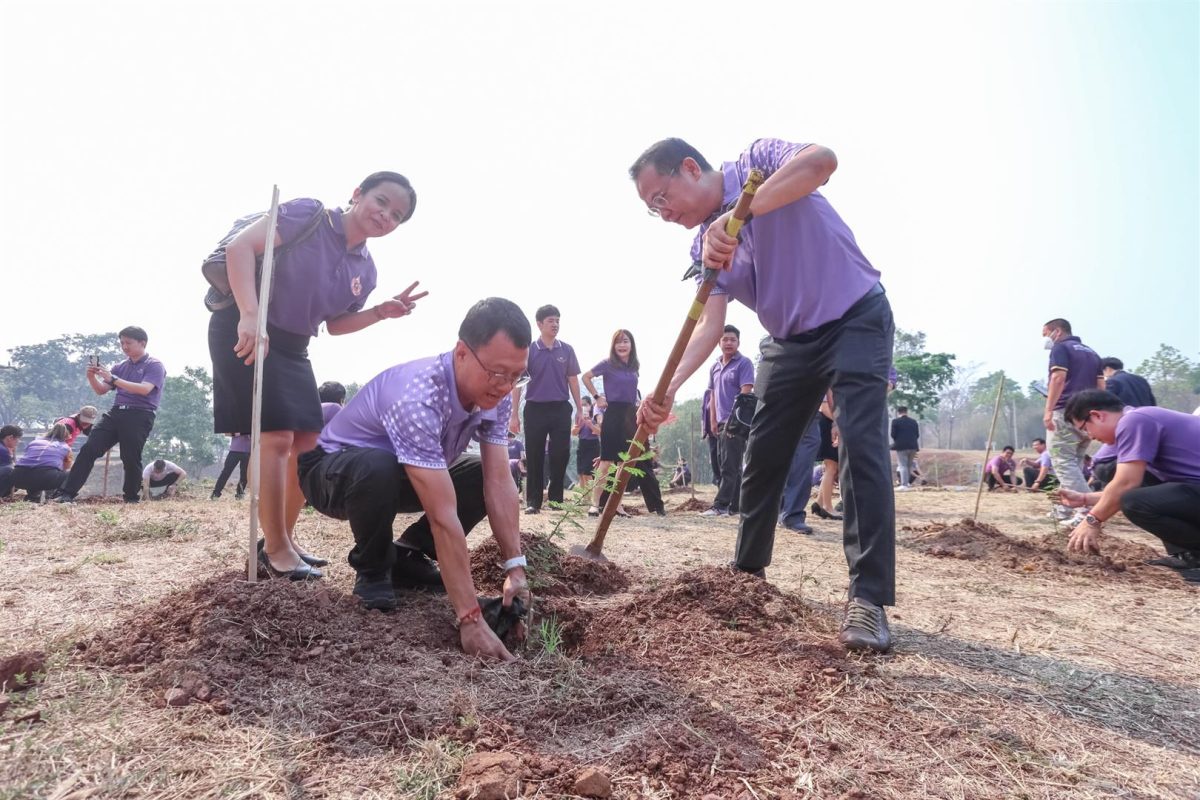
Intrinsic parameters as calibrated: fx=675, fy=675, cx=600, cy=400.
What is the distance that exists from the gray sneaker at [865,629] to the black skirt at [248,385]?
2.36 meters

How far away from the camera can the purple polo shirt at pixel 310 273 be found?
293 cm

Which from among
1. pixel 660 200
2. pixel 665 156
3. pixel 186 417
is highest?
pixel 665 156

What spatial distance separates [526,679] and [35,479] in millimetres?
9284

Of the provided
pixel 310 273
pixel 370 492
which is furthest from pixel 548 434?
pixel 370 492

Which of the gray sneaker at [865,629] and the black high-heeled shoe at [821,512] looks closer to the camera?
the gray sneaker at [865,629]

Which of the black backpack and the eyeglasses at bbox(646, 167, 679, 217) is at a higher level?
the eyeglasses at bbox(646, 167, 679, 217)

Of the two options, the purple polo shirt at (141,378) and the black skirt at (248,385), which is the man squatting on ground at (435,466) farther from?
the purple polo shirt at (141,378)

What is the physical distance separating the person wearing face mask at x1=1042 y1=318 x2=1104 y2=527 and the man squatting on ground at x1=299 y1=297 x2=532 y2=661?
538cm

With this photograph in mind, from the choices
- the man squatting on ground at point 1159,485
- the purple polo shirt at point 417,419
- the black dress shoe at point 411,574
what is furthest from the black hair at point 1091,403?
the black dress shoe at point 411,574

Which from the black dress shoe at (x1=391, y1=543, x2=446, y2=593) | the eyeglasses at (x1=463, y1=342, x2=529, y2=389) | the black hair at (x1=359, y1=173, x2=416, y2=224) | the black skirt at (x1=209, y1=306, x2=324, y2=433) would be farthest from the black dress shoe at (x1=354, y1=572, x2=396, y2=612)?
the black hair at (x1=359, y1=173, x2=416, y2=224)

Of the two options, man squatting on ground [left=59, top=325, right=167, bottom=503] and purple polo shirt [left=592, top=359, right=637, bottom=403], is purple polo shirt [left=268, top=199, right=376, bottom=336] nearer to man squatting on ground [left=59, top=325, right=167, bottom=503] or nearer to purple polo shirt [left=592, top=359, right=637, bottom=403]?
purple polo shirt [left=592, top=359, right=637, bottom=403]

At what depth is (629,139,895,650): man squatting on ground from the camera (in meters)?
2.35

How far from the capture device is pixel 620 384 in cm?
684

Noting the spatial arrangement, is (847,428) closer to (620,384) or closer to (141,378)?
(620,384)
